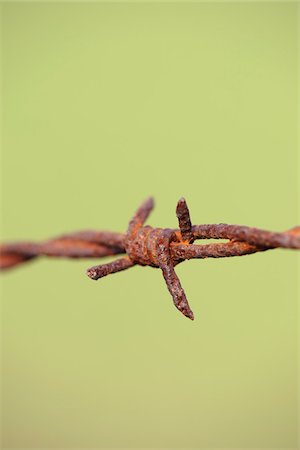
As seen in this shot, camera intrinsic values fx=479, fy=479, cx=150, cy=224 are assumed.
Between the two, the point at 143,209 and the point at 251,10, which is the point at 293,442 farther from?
the point at 251,10

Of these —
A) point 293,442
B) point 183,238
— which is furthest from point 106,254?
point 293,442

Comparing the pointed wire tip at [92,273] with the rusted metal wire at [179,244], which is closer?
the rusted metal wire at [179,244]

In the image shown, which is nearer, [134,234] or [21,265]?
[134,234]

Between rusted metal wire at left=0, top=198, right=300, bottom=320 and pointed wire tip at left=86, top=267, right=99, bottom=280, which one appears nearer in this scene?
rusted metal wire at left=0, top=198, right=300, bottom=320

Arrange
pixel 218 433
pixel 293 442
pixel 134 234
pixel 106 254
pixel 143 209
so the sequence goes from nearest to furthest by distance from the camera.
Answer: pixel 134 234 → pixel 143 209 → pixel 106 254 → pixel 293 442 → pixel 218 433

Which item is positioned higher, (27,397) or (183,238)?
(27,397)

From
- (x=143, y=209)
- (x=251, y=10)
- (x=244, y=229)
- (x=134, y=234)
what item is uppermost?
(x=251, y=10)

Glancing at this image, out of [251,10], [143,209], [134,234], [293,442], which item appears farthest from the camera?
[251,10]

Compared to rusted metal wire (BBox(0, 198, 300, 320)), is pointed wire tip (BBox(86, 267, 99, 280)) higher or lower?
lower

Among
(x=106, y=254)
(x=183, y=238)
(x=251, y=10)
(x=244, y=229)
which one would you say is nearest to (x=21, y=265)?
(x=106, y=254)

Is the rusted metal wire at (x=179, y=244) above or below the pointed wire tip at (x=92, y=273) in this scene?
above
